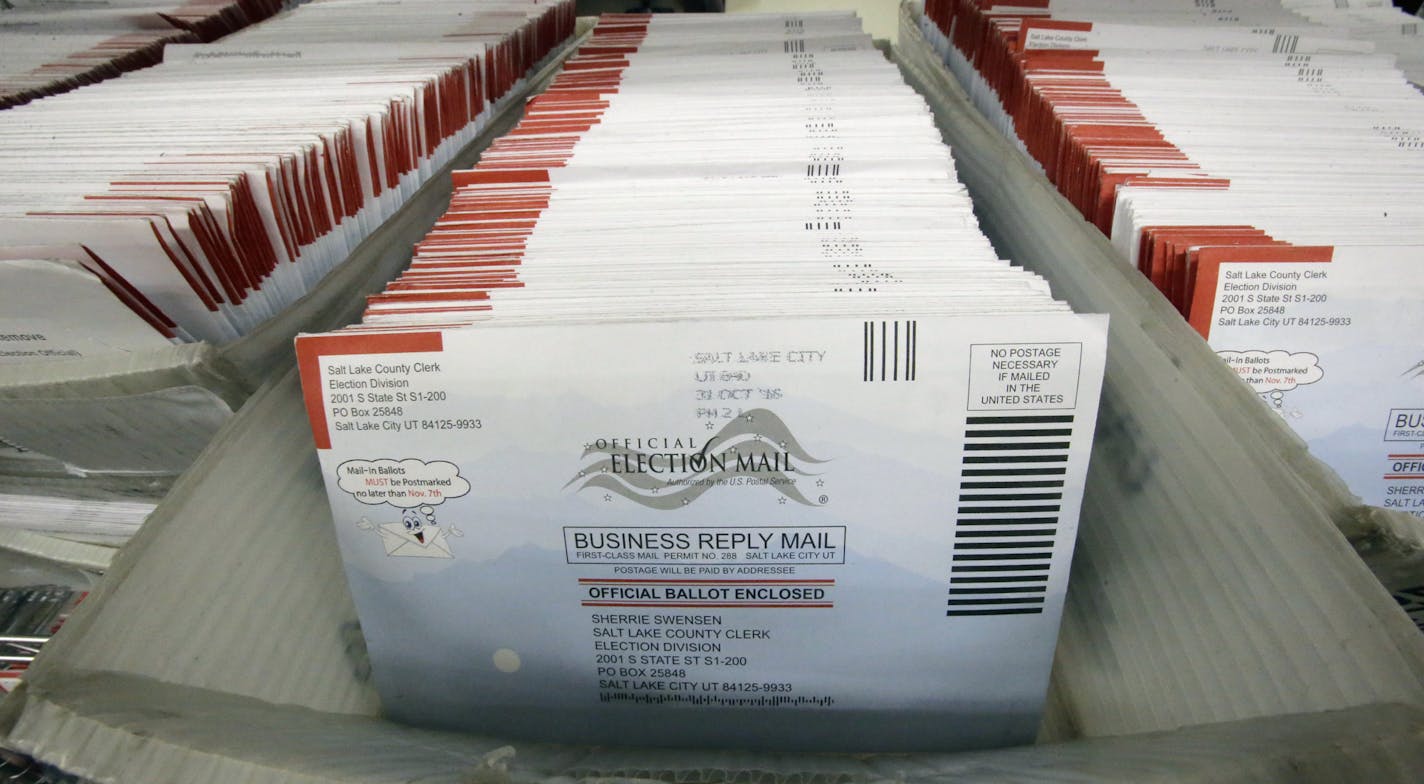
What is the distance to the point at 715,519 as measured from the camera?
0.58m

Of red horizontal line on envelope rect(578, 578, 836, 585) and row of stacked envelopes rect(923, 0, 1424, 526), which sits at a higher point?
row of stacked envelopes rect(923, 0, 1424, 526)

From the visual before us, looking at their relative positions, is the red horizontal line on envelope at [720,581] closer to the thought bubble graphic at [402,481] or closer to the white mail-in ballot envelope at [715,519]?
the white mail-in ballot envelope at [715,519]

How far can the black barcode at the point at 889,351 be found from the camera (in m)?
0.52

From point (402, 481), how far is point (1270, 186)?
766 mm

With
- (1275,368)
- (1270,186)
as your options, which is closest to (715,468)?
(1275,368)

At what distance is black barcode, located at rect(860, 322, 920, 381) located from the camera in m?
0.52

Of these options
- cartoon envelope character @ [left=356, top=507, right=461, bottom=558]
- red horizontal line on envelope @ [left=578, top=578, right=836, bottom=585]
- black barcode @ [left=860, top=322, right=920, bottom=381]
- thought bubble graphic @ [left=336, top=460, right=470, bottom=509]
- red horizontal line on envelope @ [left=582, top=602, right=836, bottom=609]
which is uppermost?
black barcode @ [left=860, top=322, right=920, bottom=381]

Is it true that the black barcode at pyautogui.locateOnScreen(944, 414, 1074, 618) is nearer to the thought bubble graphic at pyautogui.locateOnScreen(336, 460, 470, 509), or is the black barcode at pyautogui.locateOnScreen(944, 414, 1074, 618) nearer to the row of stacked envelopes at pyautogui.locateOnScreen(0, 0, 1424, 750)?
the row of stacked envelopes at pyautogui.locateOnScreen(0, 0, 1424, 750)

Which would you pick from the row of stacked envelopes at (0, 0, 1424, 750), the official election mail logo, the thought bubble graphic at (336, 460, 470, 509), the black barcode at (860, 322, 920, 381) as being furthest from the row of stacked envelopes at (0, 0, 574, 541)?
the black barcode at (860, 322, 920, 381)

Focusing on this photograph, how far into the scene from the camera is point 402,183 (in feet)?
3.37

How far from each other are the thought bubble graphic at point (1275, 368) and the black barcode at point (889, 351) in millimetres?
333

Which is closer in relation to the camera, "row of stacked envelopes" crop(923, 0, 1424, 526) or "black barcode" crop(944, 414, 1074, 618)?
"black barcode" crop(944, 414, 1074, 618)

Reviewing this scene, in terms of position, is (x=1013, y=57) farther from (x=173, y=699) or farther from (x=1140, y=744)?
(x=173, y=699)

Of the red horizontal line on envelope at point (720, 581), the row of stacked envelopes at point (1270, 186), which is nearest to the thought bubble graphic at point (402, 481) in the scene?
the red horizontal line on envelope at point (720, 581)
